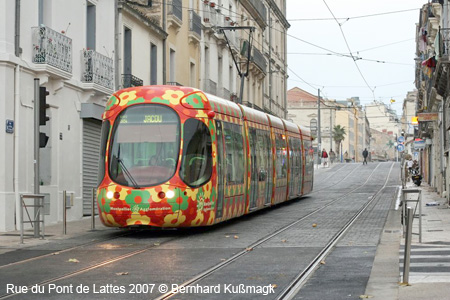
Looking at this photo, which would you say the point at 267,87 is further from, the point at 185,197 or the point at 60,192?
the point at 185,197

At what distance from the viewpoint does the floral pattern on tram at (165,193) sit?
1789 centimetres

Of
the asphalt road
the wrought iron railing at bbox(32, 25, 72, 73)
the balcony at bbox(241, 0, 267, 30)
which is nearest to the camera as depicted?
the asphalt road

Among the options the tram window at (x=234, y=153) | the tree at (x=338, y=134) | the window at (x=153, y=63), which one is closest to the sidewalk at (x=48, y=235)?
the tram window at (x=234, y=153)

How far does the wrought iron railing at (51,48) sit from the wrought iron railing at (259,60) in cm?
2766

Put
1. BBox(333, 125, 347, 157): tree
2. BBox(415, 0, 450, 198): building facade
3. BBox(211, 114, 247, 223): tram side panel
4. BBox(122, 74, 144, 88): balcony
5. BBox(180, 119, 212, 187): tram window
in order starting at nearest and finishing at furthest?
BBox(180, 119, 212, 187): tram window, BBox(211, 114, 247, 223): tram side panel, BBox(415, 0, 450, 198): building facade, BBox(122, 74, 144, 88): balcony, BBox(333, 125, 347, 157): tree

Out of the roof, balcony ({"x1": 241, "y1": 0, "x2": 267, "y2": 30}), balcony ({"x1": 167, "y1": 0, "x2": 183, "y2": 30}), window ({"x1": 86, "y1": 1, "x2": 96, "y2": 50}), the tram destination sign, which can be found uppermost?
the roof

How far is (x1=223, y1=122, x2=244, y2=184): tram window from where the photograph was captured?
807 inches

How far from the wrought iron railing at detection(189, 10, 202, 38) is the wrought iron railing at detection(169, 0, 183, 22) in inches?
73.6

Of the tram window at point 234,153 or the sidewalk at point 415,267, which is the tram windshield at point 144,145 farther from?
the sidewalk at point 415,267

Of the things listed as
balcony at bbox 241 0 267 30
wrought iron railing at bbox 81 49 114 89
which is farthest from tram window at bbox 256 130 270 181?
balcony at bbox 241 0 267 30

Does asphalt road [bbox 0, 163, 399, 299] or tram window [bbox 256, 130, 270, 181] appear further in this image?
tram window [bbox 256, 130, 270, 181]

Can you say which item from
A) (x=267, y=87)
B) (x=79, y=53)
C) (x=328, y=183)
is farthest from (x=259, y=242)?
(x=267, y=87)

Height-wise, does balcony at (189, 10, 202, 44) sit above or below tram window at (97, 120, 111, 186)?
above

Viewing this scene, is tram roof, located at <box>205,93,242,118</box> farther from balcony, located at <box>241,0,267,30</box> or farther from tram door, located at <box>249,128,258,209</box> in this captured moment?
balcony, located at <box>241,0,267,30</box>
